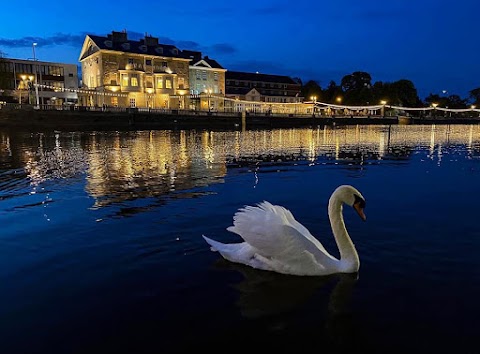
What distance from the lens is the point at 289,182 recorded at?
14.9 m

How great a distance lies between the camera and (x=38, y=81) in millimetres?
83000

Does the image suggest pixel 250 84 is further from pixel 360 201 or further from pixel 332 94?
pixel 360 201

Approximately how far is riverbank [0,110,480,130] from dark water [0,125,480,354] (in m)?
49.5

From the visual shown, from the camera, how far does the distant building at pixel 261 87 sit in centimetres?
11938

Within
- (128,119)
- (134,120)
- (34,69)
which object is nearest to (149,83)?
(134,120)

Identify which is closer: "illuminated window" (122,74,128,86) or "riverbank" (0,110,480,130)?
"riverbank" (0,110,480,130)

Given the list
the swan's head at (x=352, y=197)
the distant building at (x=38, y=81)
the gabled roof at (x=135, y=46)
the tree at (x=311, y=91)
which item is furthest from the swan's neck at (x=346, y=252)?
the tree at (x=311, y=91)

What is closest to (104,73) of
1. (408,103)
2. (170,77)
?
(170,77)

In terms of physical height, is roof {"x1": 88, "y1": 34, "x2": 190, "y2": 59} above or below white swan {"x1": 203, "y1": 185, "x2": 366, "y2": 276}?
above

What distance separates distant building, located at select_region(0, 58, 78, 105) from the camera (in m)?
76.1

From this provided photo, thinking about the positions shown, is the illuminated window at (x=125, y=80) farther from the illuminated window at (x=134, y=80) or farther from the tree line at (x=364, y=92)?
the tree line at (x=364, y=92)

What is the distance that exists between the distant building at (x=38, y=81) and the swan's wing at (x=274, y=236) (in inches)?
3024

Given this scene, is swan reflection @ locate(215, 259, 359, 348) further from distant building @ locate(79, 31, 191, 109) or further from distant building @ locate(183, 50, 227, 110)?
distant building @ locate(183, 50, 227, 110)

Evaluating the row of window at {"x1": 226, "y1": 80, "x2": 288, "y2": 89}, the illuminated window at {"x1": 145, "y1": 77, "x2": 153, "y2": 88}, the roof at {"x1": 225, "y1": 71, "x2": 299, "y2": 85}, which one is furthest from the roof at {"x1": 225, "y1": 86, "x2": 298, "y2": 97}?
the illuminated window at {"x1": 145, "y1": 77, "x2": 153, "y2": 88}
